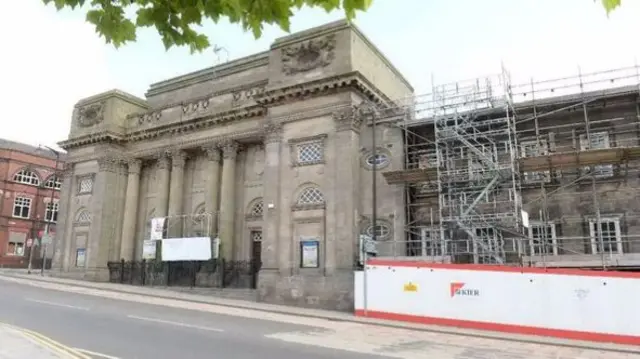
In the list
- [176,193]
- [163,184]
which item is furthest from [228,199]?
[163,184]

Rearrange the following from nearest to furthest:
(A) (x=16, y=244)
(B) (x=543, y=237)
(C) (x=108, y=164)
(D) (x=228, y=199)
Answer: (B) (x=543, y=237) → (D) (x=228, y=199) → (C) (x=108, y=164) → (A) (x=16, y=244)

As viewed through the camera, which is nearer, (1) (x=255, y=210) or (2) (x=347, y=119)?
(2) (x=347, y=119)

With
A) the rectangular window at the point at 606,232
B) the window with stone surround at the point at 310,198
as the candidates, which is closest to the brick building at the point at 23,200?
the window with stone surround at the point at 310,198

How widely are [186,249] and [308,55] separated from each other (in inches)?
571

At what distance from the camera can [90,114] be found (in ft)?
130

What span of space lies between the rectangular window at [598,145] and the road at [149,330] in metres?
14.4

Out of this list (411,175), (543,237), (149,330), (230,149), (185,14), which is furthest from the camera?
(230,149)

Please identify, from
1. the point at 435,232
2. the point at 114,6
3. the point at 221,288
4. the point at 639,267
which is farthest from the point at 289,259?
the point at 114,6

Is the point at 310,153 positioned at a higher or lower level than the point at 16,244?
higher

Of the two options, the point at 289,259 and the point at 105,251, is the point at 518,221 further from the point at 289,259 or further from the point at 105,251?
the point at 105,251

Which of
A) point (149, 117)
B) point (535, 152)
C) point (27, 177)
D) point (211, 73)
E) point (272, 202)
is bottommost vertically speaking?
point (272, 202)

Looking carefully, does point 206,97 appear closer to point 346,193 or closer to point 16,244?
point 346,193

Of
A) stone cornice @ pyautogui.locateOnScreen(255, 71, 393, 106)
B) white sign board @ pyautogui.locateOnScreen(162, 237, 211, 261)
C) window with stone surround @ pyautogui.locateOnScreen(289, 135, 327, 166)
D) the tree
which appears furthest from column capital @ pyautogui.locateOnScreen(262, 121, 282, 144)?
the tree

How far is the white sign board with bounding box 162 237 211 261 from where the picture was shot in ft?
104
